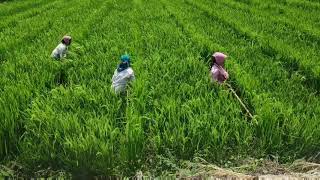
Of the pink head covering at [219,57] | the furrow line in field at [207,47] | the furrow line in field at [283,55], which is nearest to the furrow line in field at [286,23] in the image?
the furrow line in field at [283,55]

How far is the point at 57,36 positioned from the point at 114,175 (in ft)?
22.3

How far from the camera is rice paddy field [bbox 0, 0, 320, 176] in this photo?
434 centimetres

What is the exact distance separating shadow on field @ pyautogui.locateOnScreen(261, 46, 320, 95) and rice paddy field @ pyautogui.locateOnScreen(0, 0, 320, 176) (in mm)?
17

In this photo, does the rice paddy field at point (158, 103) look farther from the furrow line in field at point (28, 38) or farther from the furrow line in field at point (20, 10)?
the furrow line in field at point (20, 10)

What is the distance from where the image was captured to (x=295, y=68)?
24.2 feet

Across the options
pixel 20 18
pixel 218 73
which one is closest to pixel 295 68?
pixel 218 73

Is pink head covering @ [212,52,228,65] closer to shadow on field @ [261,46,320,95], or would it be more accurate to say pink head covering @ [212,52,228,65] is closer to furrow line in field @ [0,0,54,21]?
shadow on field @ [261,46,320,95]

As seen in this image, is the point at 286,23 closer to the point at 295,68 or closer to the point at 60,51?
the point at 295,68

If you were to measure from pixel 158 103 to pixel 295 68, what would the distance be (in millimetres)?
3068

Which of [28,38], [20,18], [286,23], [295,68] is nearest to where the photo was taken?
[295,68]

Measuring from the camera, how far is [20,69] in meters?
6.65

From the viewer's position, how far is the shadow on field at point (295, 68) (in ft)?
21.7

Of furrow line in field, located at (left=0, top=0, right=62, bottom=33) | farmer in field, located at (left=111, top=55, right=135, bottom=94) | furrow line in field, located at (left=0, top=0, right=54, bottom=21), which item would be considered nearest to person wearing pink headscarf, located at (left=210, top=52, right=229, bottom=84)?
farmer in field, located at (left=111, top=55, right=135, bottom=94)

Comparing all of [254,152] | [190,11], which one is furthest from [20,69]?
[190,11]
